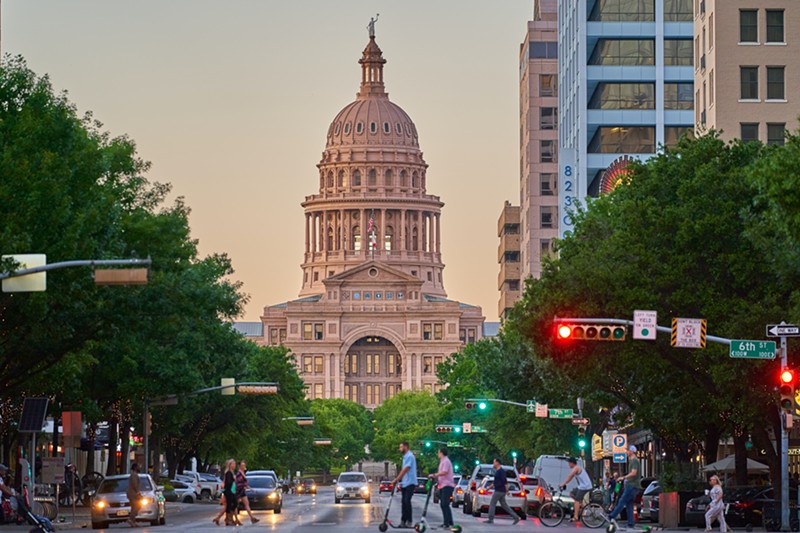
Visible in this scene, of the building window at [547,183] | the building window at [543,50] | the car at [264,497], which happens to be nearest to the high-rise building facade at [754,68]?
the car at [264,497]

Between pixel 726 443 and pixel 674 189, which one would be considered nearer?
pixel 674 189

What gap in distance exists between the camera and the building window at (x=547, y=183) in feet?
505

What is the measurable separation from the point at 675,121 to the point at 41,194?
72.5 meters

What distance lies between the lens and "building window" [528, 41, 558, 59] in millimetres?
157375

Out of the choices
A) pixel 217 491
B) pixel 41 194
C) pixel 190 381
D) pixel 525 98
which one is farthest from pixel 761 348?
pixel 525 98

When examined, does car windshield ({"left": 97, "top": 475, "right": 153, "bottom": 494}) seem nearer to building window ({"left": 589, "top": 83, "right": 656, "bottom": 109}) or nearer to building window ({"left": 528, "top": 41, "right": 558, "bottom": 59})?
building window ({"left": 589, "top": 83, "right": 656, "bottom": 109})

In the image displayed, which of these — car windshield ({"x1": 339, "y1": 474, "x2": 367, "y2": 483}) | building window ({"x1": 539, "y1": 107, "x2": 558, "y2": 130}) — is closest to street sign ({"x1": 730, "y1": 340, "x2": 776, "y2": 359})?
car windshield ({"x1": 339, "y1": 474, "x2": 367, "y2": 483})

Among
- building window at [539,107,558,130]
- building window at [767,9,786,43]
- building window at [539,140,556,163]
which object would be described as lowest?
building window at [767,9,786,43]

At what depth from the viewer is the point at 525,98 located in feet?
528

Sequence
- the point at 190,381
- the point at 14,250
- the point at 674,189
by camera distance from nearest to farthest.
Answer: the point at 14,250
the point at 674,189
the point at 190,381

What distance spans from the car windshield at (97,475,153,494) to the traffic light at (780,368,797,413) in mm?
18948

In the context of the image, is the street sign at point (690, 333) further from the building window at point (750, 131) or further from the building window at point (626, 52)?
the building window at point (626, 52)

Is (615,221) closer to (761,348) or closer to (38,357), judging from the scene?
(761,348)

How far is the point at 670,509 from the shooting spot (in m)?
54.5
